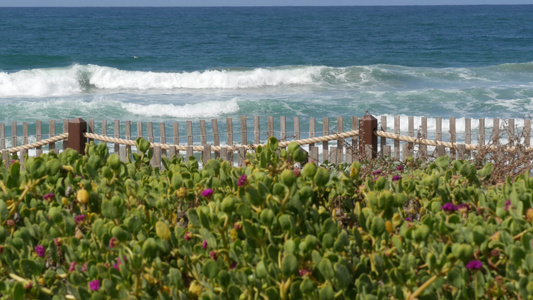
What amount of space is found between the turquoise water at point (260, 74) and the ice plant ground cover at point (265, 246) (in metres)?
6.29

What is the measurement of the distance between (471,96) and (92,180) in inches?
730

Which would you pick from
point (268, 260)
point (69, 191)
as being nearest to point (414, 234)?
point (268, 260)

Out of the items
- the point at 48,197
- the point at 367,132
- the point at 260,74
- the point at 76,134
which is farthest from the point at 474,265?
the point at 260,74

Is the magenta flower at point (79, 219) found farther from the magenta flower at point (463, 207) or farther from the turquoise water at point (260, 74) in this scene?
the turquoise water at point (260, 74)

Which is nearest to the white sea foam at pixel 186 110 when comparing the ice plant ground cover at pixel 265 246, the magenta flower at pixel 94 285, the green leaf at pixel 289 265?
the ice plant ground cover at pixel 265 246

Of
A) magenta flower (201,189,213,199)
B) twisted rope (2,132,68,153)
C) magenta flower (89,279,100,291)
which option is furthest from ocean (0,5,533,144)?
magenta flower (89,279,100,291)

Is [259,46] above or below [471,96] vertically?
above

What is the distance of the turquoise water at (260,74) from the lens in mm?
17766

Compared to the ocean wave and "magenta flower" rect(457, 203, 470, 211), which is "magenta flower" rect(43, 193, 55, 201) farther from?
the ocean wave

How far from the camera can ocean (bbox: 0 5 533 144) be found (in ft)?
58.0

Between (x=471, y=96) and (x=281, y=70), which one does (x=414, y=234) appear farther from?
(x=281, y=70)

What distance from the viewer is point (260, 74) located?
87.8 ft

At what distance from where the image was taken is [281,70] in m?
27.4

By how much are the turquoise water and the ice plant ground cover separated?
6289 millimetres
